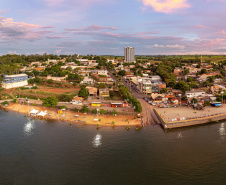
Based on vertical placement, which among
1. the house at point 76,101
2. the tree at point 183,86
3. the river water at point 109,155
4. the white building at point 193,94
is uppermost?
the tree at point 183,86

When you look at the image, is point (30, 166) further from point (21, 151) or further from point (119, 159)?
point (119, 159)

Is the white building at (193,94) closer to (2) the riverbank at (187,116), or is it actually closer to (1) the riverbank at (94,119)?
(2) the riverbank at (187,116)

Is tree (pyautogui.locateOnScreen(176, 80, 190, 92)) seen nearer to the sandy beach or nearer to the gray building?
the sandy beach

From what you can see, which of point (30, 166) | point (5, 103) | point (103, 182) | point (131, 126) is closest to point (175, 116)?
point (131, 126)

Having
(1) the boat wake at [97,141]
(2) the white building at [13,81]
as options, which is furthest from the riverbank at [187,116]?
(2) the white building at [13,81]

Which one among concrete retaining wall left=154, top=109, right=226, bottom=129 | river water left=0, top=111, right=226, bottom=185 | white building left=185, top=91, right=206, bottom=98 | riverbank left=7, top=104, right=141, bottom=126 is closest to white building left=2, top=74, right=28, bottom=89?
riverbank left=7, top=104, right=141, bottom=126

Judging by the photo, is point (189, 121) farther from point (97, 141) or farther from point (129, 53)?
point (129, 53)
